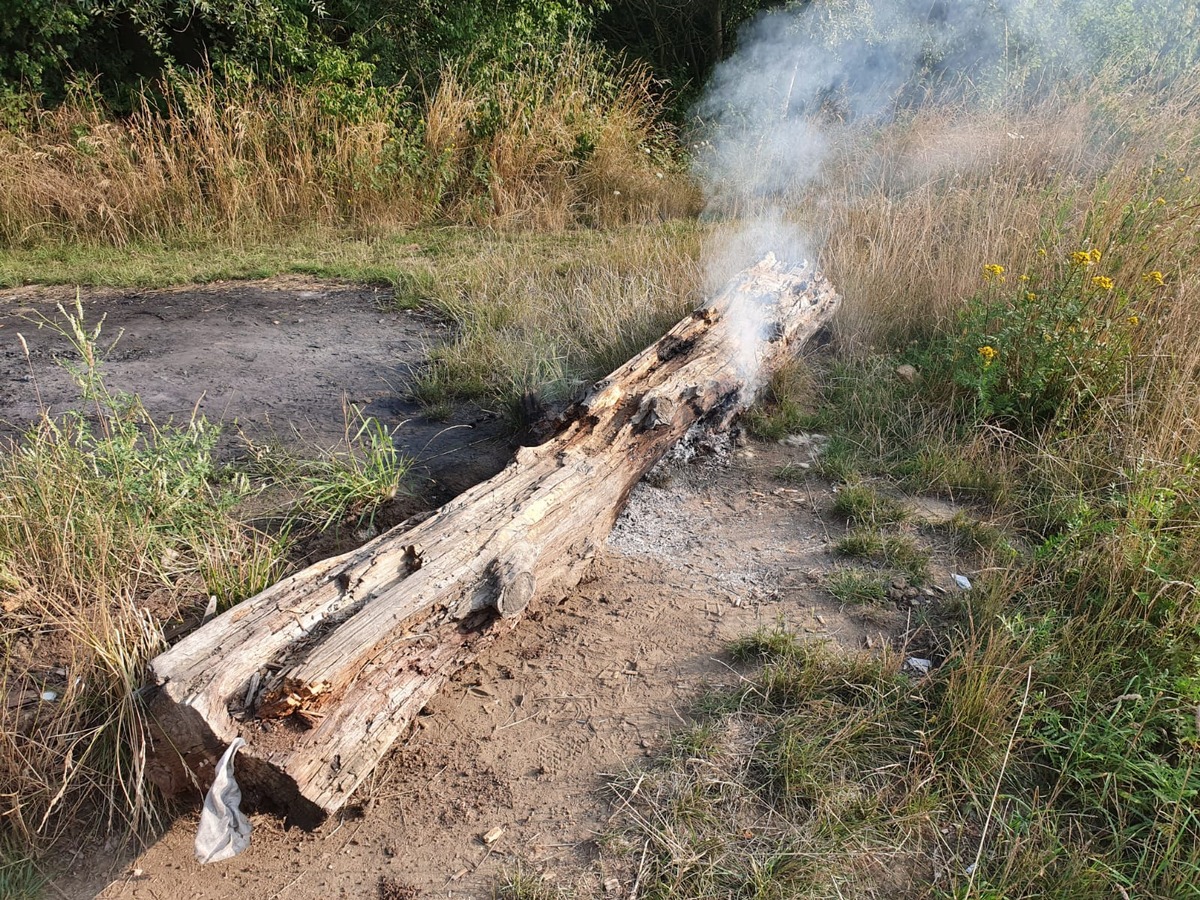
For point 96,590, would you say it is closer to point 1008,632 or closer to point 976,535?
point 1008,632

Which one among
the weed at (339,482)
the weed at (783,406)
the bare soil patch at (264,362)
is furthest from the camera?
the weed at (783,406)

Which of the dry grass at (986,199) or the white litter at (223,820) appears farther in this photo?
the dry grass at (986,199)

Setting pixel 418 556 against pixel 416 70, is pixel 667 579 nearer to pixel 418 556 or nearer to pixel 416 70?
pixel 418 556

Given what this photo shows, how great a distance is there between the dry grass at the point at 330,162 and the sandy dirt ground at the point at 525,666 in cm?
281

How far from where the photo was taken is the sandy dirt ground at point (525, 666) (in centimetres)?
226

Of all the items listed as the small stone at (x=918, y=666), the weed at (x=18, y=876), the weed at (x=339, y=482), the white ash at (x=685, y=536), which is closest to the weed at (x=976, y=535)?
the small stone at (x=918, y=666)

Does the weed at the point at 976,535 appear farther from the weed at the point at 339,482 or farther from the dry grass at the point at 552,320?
the weed at the point at 339,482

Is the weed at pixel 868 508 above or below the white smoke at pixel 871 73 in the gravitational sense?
below

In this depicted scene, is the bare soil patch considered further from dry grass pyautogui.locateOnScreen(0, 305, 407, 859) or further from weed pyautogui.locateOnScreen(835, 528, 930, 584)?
weed pyautogui.locateOnScreen(835, 528, 930, 584)

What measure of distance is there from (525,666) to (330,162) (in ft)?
20.2

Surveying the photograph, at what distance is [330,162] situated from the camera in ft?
25.4

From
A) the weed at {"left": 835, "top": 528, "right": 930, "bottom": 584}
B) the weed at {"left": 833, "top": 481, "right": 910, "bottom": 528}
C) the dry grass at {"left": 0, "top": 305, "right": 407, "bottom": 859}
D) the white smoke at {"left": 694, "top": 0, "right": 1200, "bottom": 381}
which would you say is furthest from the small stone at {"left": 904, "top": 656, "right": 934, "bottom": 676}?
the white smoke at {"left": 694, "top": 0, "right": 1200, "bottom": 381}

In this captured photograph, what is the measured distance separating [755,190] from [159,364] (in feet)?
14.9

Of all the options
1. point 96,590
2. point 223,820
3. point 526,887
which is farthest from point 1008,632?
point 96,590
